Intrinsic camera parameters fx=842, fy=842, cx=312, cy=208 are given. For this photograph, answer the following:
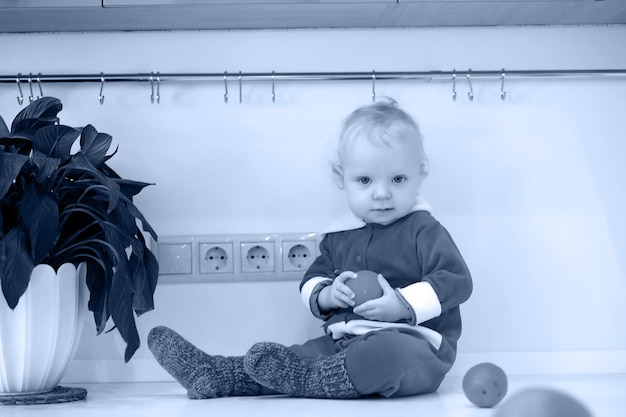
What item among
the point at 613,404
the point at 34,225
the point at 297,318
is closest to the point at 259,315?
the point at 297,318

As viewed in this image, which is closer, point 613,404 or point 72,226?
point 613,404

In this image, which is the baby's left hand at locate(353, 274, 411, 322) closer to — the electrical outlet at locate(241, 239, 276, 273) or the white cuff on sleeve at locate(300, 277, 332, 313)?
the white cuff on sleeve at locate(300, 277, 332, 313)

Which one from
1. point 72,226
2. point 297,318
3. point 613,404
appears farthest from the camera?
point 297,318

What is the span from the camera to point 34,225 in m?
1.22

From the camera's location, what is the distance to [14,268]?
121 centimetres

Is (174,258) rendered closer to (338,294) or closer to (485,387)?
(338,294)

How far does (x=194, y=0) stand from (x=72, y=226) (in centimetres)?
44

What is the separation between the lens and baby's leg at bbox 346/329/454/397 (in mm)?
1175

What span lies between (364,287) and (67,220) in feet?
1.66

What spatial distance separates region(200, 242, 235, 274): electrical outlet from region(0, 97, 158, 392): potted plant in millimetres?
184

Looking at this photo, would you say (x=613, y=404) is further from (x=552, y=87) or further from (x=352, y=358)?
(x=552, y=87)

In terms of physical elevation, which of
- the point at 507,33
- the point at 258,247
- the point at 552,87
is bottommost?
the point at 258,247

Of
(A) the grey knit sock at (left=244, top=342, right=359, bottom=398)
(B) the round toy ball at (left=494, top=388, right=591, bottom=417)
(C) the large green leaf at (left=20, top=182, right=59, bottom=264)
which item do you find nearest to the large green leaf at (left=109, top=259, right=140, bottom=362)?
(C) the large green leaf at (left=20, top=182, right=59, bottom=264)

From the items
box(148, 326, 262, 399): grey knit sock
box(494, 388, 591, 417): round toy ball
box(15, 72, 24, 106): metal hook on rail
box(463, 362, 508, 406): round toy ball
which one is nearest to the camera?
box(494, 388, 591, 417): round toy ball
